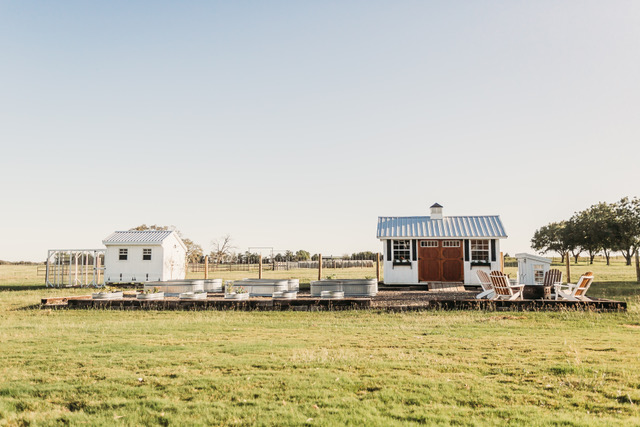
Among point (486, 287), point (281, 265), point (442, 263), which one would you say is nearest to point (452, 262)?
point (442, 263)

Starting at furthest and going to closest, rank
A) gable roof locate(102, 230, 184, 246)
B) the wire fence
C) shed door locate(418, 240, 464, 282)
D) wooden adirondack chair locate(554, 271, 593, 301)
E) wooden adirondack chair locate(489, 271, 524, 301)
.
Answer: the wire fence < gable roof locate(102, 230, 184, 246) < shed door locate(418, 240, 464, 282) < wooden adirondack chair locate(489, 271, 524, 301) < wooden adirondack chair locate(554, 271, 593, 301)

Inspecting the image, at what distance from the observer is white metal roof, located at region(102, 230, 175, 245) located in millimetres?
25984

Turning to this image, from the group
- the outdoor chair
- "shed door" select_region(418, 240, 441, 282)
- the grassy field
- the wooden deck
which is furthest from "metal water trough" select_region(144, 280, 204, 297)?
the outdoor chair

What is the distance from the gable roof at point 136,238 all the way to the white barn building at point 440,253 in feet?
40.1

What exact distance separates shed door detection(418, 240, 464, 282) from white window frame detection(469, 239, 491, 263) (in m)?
0.56

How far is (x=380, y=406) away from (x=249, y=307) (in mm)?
9526

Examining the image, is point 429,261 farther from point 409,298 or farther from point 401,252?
point 409,298

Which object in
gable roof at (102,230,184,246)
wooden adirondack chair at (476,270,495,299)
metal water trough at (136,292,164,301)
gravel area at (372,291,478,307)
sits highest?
gable roof at (102,230,184,246)

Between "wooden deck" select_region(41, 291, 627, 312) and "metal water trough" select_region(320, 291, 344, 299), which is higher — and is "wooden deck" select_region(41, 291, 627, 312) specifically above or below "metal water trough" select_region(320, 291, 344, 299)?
below

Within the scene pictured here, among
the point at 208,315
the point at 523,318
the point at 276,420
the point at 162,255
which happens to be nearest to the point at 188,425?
the point at 276,420

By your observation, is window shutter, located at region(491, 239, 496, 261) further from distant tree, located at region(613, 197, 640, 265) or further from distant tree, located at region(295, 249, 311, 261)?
distant tree, located at region(295, 249, 311, 261)

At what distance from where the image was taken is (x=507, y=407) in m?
4.78

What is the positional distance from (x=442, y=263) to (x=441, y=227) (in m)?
1.85

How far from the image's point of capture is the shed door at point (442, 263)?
75.1ft
